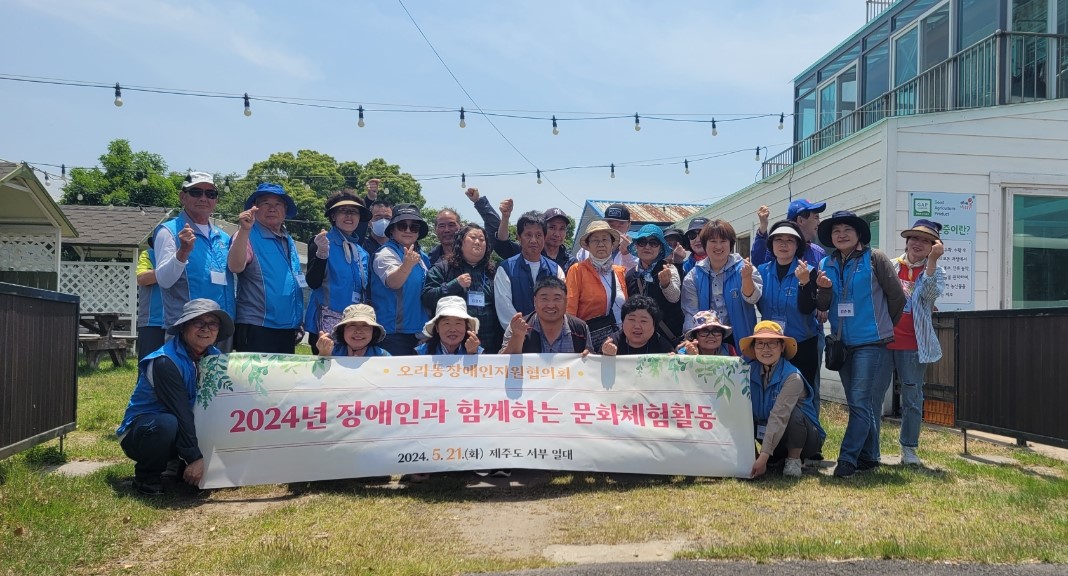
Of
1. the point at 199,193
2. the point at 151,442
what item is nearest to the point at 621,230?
the point at 199,193

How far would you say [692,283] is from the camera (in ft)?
20.3

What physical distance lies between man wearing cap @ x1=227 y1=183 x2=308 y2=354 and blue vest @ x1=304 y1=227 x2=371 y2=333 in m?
0.20

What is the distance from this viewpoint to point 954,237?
862cm

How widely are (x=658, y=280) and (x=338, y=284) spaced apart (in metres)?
2.60

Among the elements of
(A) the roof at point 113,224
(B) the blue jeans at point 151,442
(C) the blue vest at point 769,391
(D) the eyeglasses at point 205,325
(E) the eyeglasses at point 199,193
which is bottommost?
(B) the blue jeans at point 151,442

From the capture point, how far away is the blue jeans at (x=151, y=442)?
484 cm

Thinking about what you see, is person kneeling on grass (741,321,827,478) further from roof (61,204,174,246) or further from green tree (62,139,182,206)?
green tree (62,139,182,206)

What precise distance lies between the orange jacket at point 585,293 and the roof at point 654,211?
1882 centimetres

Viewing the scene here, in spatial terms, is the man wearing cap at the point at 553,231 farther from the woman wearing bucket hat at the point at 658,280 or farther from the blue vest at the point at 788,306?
the blue vest at the point at 788,306

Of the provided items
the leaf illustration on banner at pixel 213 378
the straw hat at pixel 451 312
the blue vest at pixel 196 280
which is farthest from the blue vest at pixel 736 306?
the blue vest at pixel 196 280

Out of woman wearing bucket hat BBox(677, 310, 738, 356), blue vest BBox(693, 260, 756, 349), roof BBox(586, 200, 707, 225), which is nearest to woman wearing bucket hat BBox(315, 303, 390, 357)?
woman wearing bucket hat BBox(677, 310, 738, 356)

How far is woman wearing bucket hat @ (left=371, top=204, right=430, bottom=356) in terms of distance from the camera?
20.6ft

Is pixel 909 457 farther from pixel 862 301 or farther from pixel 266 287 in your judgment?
pixel 266 287

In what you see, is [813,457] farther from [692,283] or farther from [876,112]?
[876,112]
